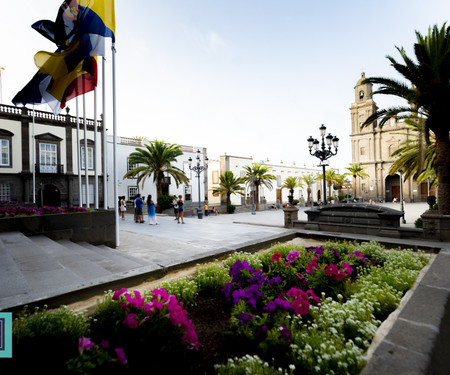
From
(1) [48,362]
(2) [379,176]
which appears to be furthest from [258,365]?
(2) [379,176]

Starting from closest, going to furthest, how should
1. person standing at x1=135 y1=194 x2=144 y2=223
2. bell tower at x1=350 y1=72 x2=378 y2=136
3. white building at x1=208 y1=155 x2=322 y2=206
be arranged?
person standing at x1=135 y1=194 x2=144 y2=223 < white building at x1=208 y1=155 x2=322 y2=206 < bell tower at x1=350 y1=72 x2=378 y2=136

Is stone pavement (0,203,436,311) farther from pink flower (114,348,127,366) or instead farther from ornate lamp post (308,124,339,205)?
ornate lamp post (308,124,339,205)

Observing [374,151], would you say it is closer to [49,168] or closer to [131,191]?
[131,191]

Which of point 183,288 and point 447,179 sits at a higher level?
point 447,179

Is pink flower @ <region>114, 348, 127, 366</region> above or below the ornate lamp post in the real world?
below

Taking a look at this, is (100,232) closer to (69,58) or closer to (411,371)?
(69,58)

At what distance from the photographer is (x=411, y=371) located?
1677 millimetres

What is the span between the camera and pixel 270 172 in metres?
49.0

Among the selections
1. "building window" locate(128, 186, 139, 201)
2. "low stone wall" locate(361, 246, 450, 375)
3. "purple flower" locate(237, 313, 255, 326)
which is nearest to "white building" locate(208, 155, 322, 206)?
"building window" locate(128, 186, 139, 201)

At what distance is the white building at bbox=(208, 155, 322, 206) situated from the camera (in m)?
42.4

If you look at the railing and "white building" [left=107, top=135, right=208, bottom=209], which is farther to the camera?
"white building" [left=107, top=135, right=208, bottom=209]

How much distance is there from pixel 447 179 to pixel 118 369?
38.5ft

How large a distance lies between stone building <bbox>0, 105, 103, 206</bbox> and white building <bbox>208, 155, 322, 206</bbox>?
19.3 meters

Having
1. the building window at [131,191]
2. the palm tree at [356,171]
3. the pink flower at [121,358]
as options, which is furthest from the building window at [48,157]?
the palm tree at [356,171]
